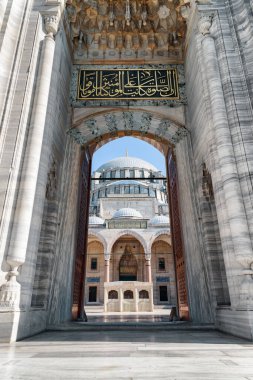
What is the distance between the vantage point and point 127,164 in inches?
1735

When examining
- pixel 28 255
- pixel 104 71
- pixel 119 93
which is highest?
pixel 104 71

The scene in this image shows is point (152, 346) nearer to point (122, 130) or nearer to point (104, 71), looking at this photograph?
point (122, 130)

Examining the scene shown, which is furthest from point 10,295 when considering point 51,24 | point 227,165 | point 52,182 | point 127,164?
point 127,164

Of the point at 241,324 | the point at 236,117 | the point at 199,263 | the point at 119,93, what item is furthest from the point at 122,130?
the point at 241,324

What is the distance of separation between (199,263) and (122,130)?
4198 mm

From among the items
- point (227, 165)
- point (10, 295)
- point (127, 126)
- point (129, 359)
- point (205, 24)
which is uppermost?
point (205, 24)

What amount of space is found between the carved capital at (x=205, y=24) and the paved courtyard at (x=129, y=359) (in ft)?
19.9

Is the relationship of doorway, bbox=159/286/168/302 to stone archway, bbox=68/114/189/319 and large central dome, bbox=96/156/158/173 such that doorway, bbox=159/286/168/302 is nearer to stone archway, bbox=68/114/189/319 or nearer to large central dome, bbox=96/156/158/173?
large central dome, bbox=96/156/158/173

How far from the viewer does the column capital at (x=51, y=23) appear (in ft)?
19.3

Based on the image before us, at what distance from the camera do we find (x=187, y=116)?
7238 mm

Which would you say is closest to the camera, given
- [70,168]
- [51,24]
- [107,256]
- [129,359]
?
[129,359]

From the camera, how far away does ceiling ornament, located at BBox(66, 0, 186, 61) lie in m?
7.29

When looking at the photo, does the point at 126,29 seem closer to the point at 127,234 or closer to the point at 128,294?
the point at 128,294

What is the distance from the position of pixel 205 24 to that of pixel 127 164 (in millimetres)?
38174
